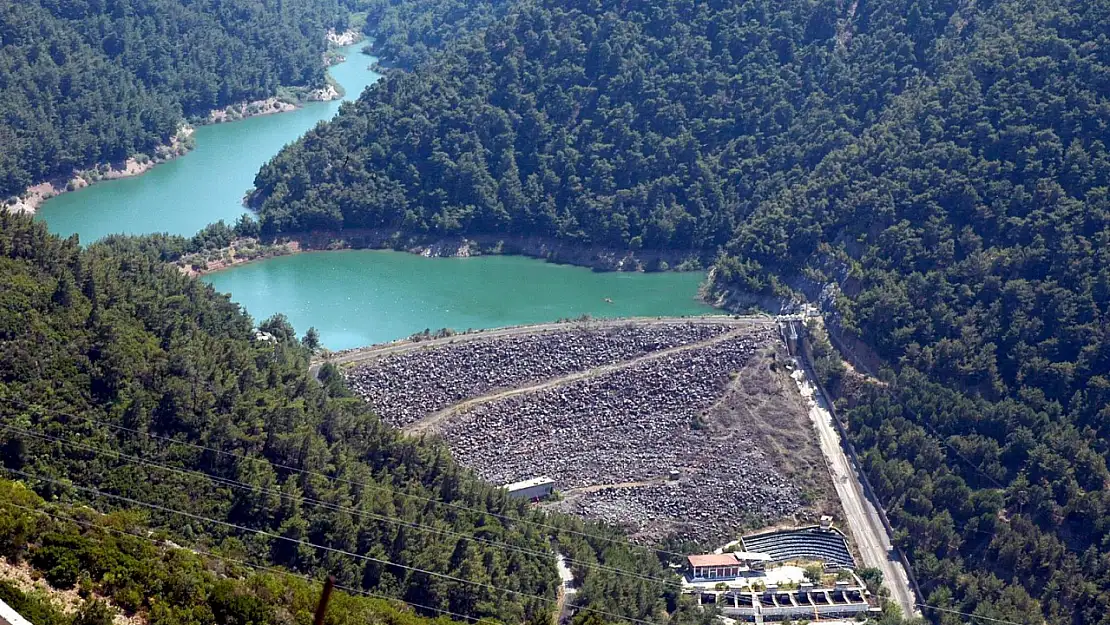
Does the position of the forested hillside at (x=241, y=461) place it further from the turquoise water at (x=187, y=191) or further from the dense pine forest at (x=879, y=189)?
the turquoise water at (x=187, y=191)

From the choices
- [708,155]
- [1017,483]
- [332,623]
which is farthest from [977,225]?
[332,623]

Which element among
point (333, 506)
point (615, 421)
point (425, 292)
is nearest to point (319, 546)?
point (333, 506)

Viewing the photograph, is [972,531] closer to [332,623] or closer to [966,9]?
[332,623]

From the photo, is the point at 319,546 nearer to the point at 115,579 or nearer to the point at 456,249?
the point at 115,579

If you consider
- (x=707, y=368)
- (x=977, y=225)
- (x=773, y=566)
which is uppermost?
(x=977, y=225)

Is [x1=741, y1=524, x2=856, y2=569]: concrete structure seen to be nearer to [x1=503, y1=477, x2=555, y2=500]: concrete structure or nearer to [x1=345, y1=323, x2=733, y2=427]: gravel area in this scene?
[x1=503, y1=477, x2=555, y2=500]: concrete structure

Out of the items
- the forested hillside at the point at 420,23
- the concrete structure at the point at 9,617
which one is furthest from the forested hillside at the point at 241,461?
the forested hillside at the point at 420,23
